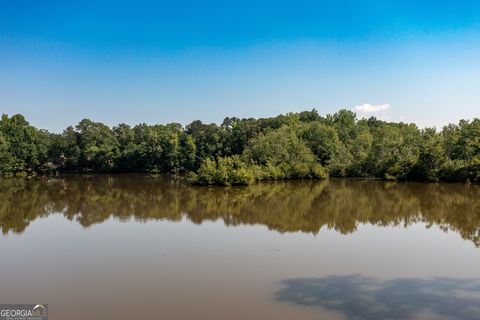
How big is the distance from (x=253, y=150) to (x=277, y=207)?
2080cm

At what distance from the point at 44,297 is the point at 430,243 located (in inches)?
422

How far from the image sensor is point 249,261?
37.3ft

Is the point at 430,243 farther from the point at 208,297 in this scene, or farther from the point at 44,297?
the point at 44,297

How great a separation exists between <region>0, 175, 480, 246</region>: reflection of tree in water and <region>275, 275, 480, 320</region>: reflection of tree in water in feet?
18.1

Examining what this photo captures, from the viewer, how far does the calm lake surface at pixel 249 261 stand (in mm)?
8070
